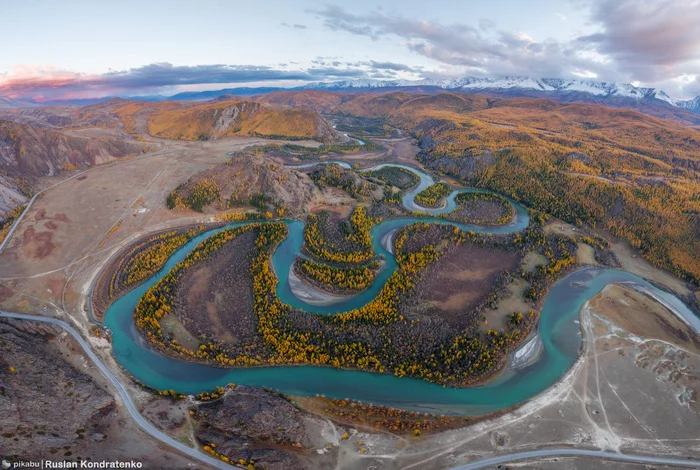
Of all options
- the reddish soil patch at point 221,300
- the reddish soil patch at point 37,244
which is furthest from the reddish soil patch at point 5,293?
the reddish soil patch at point 221,300

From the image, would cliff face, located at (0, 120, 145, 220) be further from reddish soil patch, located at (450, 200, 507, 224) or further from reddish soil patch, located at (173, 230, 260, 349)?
reddish soil patch, located at (450, 200, 507, 224)

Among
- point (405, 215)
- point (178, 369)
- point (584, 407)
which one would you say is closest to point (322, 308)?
point (178, 369)

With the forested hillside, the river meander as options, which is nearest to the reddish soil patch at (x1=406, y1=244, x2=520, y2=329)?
the river meander

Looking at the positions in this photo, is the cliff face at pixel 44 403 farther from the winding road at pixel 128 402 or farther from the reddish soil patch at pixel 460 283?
the reddish soil patch at pixel 460 283

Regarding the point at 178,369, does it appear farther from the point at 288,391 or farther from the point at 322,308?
the point at 322,308

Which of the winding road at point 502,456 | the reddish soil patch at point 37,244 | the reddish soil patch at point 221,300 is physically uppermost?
the reddish soil patch at point 37,244
